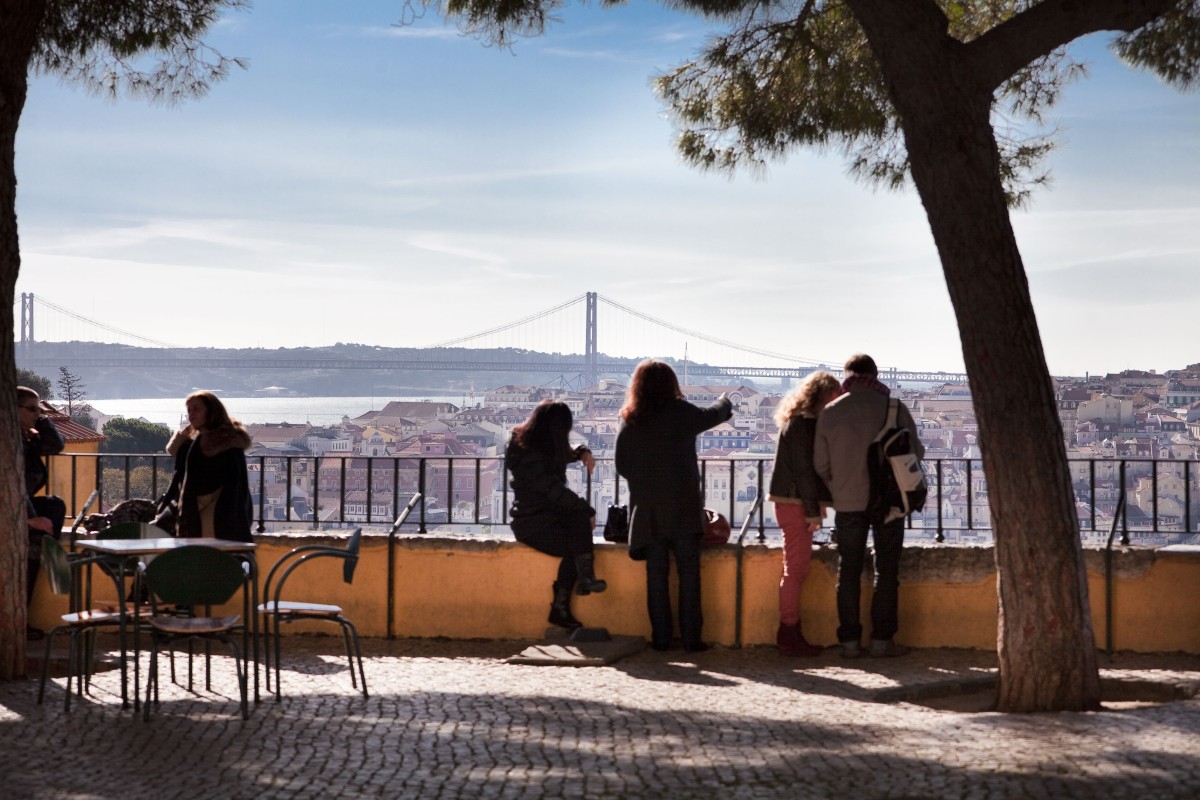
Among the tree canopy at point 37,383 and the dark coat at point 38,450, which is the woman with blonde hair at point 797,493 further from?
the tree canopy at point 37,383

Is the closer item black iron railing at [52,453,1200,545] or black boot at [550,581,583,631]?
→ black boot at [550,581,583,631]

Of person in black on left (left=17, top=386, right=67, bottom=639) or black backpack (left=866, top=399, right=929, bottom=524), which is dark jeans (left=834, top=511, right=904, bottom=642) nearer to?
black backpack (left=866, top=399, right=929, bottom=524)

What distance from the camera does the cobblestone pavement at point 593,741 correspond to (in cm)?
404

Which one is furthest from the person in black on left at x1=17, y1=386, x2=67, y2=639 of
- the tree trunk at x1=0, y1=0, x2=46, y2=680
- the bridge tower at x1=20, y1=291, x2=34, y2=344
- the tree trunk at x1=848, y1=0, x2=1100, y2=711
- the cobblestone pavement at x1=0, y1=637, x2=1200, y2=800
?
the bridge tower at x1=20, y1=291, x2=34, y2=344

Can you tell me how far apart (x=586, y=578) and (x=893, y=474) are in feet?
5.61

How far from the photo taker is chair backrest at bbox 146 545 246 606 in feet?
16.4

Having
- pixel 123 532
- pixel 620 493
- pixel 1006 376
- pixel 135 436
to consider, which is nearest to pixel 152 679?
pixel 123 532

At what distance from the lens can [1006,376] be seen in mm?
5391

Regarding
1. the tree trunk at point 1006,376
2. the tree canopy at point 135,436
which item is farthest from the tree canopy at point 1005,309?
the tree canopy at point 135,436

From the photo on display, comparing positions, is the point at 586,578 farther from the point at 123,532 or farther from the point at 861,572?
the point at 123,532

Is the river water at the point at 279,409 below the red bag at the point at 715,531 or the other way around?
the other way around

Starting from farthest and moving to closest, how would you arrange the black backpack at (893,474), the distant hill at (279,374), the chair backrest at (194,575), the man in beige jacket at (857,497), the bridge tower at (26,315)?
the bridge tower at (26,315)
the distant hill at (279,374)
the man in beige jacket at (857,497)
the black backpack at (893,474)
the chair backrest at (194,575)

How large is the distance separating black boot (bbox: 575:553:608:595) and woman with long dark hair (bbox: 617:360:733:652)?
0.31m

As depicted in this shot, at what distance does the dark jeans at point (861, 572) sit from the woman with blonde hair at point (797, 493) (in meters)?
0.17
